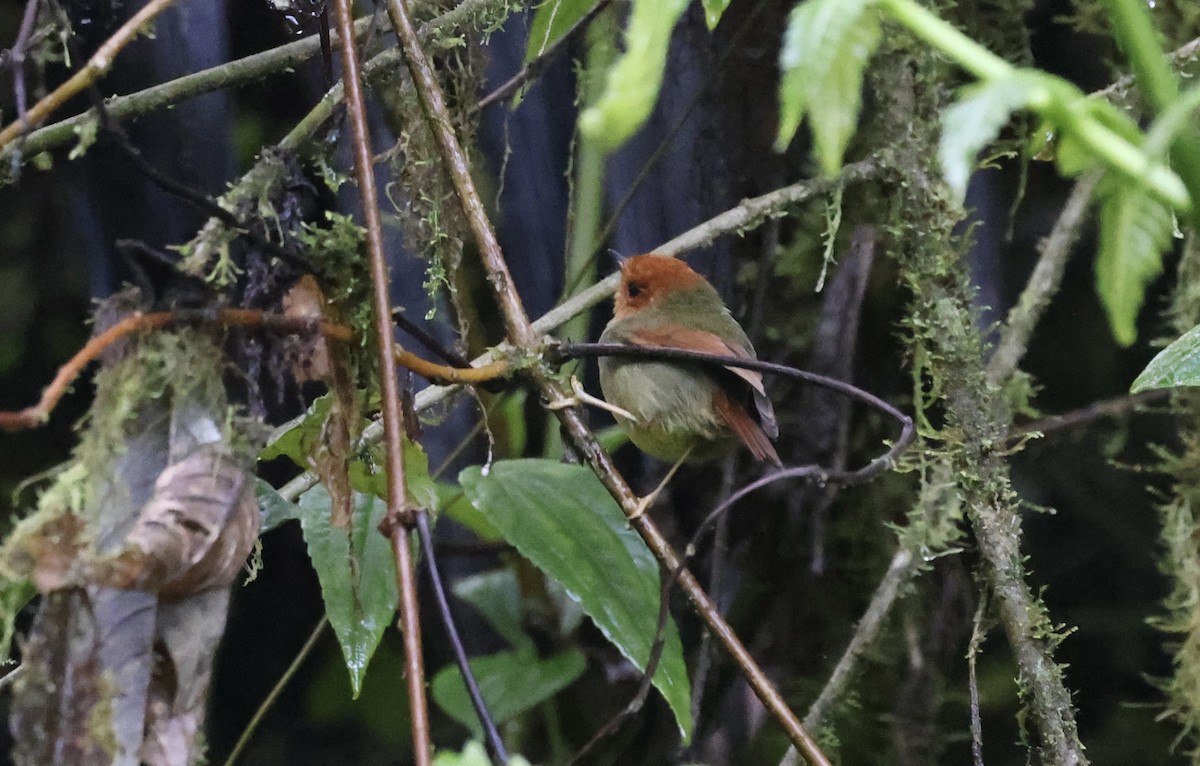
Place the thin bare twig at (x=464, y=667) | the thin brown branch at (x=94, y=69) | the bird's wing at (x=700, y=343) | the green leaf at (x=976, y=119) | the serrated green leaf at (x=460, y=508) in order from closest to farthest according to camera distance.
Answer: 1. the green leaf at (x=976, y=119)
2. the thin bare twig at (x=464, y=667)
3. the thin brown branch at (x=94, y=69)
4. the bird's wing at (x=700, y=343)
5. the serrated green leaf at (x=460, y=508)

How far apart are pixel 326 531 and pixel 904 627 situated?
142 cm

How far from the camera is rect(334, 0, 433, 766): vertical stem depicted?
2.35ft

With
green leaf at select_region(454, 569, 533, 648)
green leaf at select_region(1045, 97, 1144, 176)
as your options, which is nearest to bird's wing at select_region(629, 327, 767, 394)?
green leaf at select_region(454, 569, 533, 648)

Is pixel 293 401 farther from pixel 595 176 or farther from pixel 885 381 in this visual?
A: pixel 885 381

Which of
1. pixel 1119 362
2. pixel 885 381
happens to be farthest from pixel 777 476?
pixel 1119 362

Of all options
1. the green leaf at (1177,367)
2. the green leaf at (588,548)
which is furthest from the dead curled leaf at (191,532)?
the green leaf at (1177,367)

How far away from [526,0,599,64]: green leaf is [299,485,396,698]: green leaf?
709mm

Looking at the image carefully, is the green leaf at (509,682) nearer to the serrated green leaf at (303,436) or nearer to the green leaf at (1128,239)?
the serrated green leaf at (303,436)

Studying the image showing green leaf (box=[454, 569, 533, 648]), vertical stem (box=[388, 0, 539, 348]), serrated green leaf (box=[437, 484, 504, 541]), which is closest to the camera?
vertical stem (box=[388, 0, 539, 348])

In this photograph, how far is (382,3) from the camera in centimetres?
119

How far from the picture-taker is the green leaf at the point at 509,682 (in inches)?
82.3

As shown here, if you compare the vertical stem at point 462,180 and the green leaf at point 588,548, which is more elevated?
the vertical stem at point 462,180

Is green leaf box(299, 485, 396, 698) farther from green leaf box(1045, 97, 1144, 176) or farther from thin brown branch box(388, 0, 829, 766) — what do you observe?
green leaf box(1045, 97, 1144, 176)

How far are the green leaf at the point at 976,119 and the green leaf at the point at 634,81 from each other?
0.12 m
